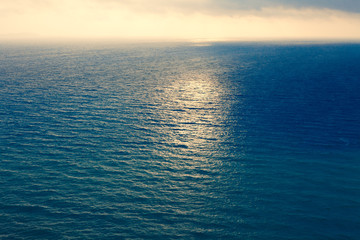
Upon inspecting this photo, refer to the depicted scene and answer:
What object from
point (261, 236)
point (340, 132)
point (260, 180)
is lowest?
point (261, 236)

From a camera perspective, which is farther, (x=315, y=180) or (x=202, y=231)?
(x=315, y=180)

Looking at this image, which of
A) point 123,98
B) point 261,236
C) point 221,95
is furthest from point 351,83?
point 261,236

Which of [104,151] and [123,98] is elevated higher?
[123,98]

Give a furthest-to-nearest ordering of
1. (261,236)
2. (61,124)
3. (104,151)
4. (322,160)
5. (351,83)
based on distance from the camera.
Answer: (351,83)
(61,124)
(104,151)
(322,160)
(261,236)

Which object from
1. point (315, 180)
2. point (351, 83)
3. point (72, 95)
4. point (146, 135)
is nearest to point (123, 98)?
point (72, 95)

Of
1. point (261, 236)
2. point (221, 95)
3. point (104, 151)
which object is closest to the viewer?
point (261, 236)

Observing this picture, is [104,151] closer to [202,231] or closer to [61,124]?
[61,124]

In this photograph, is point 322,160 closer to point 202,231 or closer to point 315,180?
point 315,180
